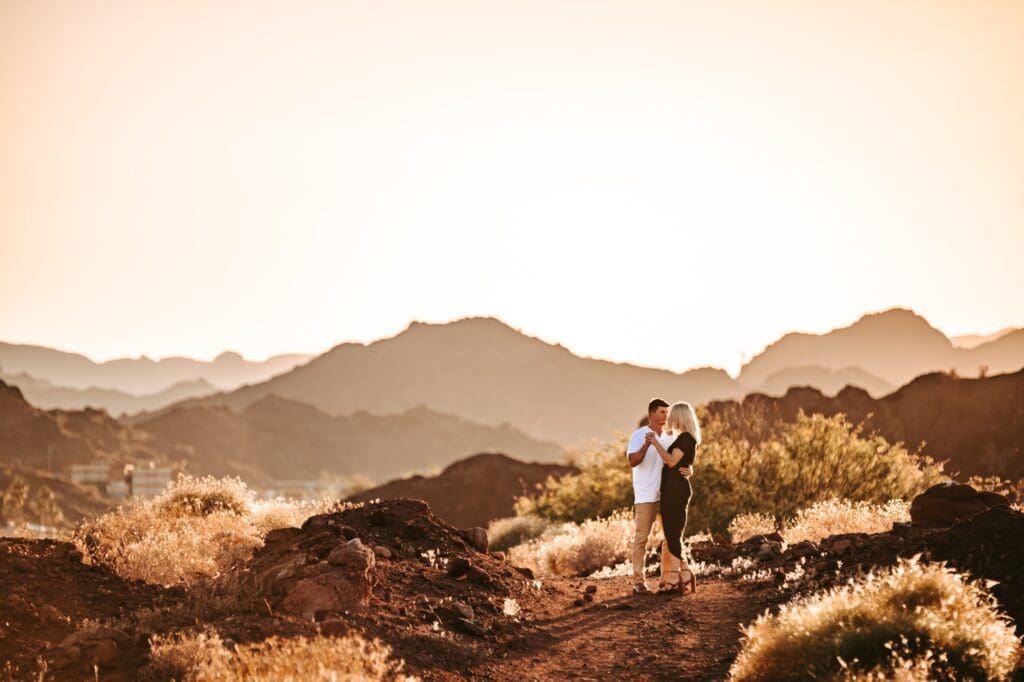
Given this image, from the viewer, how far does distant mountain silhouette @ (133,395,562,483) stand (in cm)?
9169

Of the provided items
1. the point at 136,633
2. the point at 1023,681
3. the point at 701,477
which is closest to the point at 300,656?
the point at 136,633

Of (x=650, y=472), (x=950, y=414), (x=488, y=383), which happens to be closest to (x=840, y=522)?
(x=650, y=472)

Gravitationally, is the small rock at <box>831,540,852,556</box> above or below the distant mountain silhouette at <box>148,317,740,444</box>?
below

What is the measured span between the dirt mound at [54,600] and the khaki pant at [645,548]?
5705 millimetres

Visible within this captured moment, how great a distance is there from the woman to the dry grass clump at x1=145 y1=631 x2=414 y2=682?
4701 millimetres

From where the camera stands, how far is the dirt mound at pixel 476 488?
46.0m

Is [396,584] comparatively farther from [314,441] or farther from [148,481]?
[314,441]

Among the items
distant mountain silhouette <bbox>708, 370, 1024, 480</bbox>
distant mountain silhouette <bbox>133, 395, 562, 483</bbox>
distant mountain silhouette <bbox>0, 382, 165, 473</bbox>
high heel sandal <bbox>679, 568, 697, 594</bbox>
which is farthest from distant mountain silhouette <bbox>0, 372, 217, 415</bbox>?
high heel sandal <bbox>679, 568, 697, 594</bbox>

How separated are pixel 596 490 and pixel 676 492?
12.2m

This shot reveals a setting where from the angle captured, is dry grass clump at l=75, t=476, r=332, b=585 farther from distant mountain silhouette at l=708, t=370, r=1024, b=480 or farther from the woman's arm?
distant mountain silhouette at l=708, t=370, r=1024, b=480

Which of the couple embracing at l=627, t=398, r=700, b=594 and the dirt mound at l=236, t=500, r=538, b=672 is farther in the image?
the couple embracing at l=627, t=398, r=700, b=594

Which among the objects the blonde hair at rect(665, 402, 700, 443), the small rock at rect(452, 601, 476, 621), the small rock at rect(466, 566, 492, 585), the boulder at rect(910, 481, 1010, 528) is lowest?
the small rock at rect(452, 601, 476, 621)

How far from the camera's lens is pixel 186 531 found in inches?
486

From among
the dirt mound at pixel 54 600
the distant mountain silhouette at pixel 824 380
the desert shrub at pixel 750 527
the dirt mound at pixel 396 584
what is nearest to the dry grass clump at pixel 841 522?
A: the desert shrub at pixel 750 527
